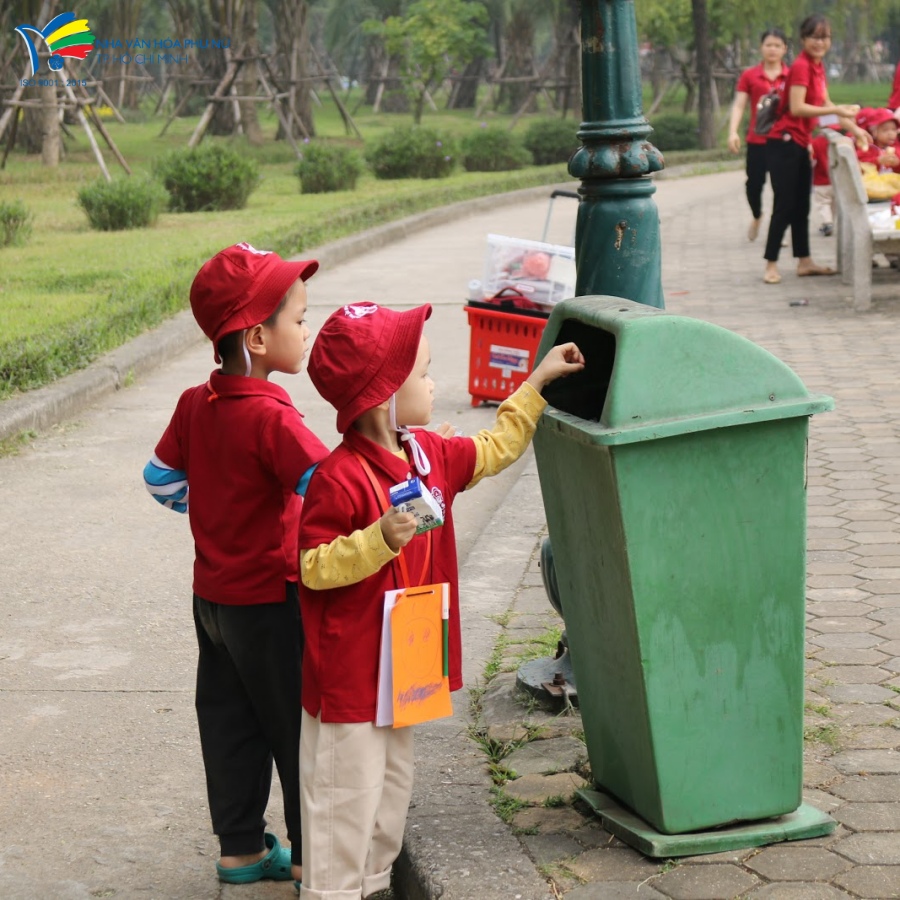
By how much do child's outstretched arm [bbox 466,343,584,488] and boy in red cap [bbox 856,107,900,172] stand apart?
8.76m

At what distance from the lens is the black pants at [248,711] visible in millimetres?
2879

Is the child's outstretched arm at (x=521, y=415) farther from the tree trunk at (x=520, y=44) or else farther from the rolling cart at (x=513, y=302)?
the tree trunk at (x=520, y=44)

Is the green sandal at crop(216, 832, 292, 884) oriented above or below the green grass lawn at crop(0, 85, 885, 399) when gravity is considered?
below

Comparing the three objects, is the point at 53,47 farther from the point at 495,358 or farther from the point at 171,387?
the point at 495,358

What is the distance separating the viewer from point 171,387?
8.21m

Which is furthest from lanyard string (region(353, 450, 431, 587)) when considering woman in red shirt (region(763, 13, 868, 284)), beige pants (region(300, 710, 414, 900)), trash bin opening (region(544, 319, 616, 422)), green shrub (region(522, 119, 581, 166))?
green shrub (region(522, 119, 581, 166))

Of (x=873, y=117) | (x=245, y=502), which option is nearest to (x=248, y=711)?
(x=245, y=502)

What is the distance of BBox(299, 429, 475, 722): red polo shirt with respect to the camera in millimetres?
2551

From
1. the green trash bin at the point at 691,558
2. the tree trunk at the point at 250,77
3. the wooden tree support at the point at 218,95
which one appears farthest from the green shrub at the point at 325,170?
the green trash bin at the point at 691,558

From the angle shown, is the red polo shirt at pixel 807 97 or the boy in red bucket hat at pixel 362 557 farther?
the red polo shirt at pixel 807 97

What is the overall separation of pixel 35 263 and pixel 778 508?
1110 centimetres

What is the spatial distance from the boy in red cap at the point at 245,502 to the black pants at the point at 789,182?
7713 millimetres

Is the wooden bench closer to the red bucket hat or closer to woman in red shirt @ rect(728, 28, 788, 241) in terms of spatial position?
woman in red shirt @ rect(728, 28, 788, 241)

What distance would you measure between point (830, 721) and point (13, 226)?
39.4ft
